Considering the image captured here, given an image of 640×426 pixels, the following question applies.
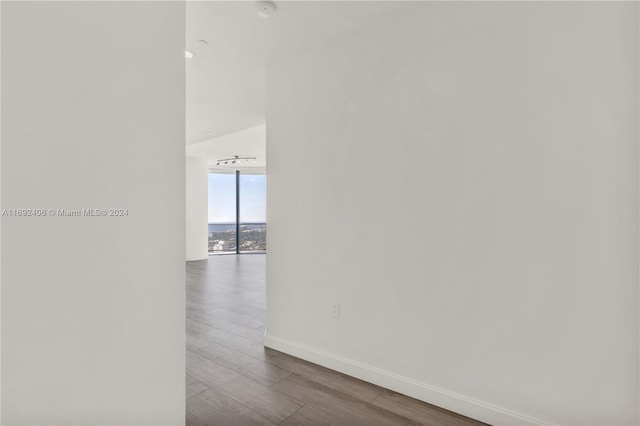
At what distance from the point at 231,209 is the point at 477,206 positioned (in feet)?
27.2

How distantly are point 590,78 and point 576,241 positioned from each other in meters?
0.81

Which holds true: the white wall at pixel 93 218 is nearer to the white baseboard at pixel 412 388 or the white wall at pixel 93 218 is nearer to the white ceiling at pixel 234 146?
the white baseboard at pixel 412 388

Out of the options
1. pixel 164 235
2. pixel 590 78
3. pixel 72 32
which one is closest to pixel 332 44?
pixel 590 78

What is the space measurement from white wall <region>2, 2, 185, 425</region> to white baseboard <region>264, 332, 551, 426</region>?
1.33 m

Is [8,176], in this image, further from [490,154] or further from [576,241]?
[576,241]

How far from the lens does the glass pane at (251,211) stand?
941 centimetres

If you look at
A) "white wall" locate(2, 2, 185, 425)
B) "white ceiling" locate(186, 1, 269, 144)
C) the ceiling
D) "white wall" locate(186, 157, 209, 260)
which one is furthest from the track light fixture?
"white wall" locate(2, 2, 185, 425)

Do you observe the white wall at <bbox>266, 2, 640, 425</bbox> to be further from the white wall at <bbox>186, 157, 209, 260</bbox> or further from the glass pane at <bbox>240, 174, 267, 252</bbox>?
the glass pane at <bbox>240, 174, 267, 252</bbox>

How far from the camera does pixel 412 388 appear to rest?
2.01 meters

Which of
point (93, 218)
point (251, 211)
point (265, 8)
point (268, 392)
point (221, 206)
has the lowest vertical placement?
point (268, 392)

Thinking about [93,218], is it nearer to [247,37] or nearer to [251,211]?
[247,37]

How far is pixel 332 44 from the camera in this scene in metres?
2.40

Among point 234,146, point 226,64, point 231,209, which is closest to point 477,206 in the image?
point 226,64

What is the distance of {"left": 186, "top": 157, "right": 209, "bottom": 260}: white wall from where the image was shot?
7.89 m
